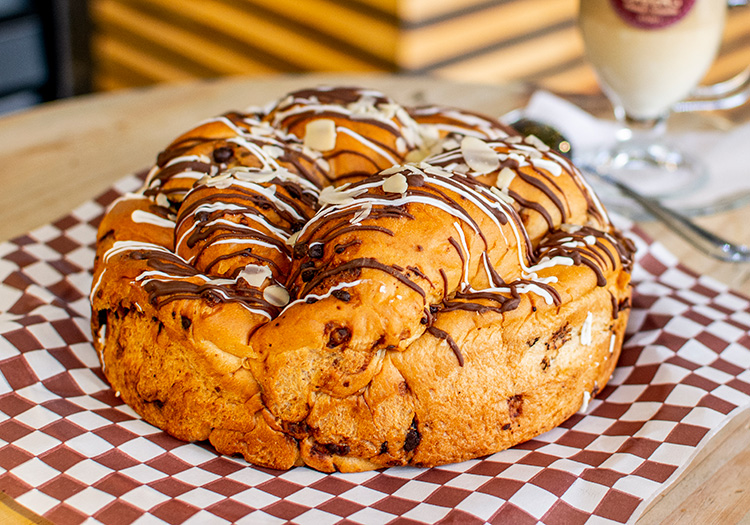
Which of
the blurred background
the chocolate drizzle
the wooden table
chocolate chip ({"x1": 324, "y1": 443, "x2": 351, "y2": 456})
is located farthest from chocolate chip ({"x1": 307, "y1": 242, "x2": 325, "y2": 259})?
the blurred background

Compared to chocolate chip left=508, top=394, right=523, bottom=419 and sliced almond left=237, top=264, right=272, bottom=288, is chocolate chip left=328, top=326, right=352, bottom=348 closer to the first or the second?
sliced almond left=237, top=264, right=272, bottom=288

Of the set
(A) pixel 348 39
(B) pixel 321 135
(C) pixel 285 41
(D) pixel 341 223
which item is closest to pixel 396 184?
(D) pixel 341 223

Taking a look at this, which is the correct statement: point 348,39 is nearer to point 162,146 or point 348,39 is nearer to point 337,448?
point 162,146

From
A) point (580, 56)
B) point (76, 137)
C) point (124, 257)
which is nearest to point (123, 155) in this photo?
point (76, 137)

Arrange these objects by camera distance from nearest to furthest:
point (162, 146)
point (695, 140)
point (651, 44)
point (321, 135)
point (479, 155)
Result: 1. point (479, 155)
2. point (321, 135)
3. point (651, 44)
4. point (162, 146)
5. point (695, 140)

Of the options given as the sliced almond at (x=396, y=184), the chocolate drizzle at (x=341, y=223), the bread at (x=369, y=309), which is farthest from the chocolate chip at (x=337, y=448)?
the sliced almond at (x=396, y=184)

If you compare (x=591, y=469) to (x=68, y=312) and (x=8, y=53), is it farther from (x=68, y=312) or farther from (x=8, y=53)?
(x=8, y=53)
